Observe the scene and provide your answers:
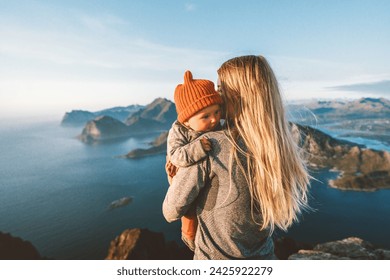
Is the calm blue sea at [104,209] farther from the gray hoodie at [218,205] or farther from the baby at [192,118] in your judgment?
the baby at [192,118]

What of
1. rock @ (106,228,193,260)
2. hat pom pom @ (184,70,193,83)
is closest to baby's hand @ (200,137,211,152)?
hat pom pom @ (184,70,193,83)

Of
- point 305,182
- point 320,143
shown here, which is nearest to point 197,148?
point 305,182

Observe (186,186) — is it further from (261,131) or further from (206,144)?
(261,131)

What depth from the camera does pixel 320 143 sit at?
108750 millimetres

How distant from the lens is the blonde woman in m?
1.55

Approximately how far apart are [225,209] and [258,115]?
60cm

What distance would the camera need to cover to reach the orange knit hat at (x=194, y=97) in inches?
67.0

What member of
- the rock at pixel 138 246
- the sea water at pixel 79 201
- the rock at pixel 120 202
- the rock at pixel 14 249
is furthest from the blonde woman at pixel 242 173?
the rock at pixel 120 202

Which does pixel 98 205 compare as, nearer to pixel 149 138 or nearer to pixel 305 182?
pixel 305 182

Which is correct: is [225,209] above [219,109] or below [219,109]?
below

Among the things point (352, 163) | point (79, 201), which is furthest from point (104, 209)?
point (352, 163)

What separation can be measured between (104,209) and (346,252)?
7462 cm

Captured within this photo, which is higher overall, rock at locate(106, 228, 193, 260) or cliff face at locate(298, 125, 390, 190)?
rock at locate(106, 228, 193, 260)

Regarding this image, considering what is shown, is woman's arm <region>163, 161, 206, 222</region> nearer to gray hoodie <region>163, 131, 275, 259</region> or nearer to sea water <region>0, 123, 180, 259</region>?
gray hoodie <region>163, 131, 275, 259</region>
